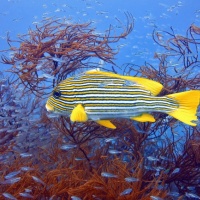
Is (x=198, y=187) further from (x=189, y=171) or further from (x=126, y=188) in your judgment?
(x=126, y=188)

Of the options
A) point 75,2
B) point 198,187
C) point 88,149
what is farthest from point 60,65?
point 75,2

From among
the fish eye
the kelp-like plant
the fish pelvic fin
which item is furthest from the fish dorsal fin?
the kelp-like plant

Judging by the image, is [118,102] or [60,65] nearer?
[118,102]

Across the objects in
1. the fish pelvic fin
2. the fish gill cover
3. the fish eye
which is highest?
the fish eye

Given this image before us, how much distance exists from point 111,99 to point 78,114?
16.0 inches

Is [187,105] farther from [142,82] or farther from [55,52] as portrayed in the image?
[55,52]

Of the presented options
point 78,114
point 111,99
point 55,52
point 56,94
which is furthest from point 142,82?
point 55,52

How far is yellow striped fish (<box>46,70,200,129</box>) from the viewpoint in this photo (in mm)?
3275

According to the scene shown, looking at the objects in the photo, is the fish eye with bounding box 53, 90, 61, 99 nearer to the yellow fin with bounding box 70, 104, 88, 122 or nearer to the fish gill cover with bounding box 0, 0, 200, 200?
the yellow fin with bounding box 70, 104, 88, 122

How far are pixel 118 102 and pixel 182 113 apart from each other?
0.69 m

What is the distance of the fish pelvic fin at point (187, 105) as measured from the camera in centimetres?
318

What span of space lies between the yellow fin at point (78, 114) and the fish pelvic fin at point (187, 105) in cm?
95

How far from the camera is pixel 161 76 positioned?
19.0ft

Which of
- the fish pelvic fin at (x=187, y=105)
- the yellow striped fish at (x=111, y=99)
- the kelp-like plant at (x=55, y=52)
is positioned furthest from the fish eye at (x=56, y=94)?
the kelp-like plant at (x=55, y=52)
